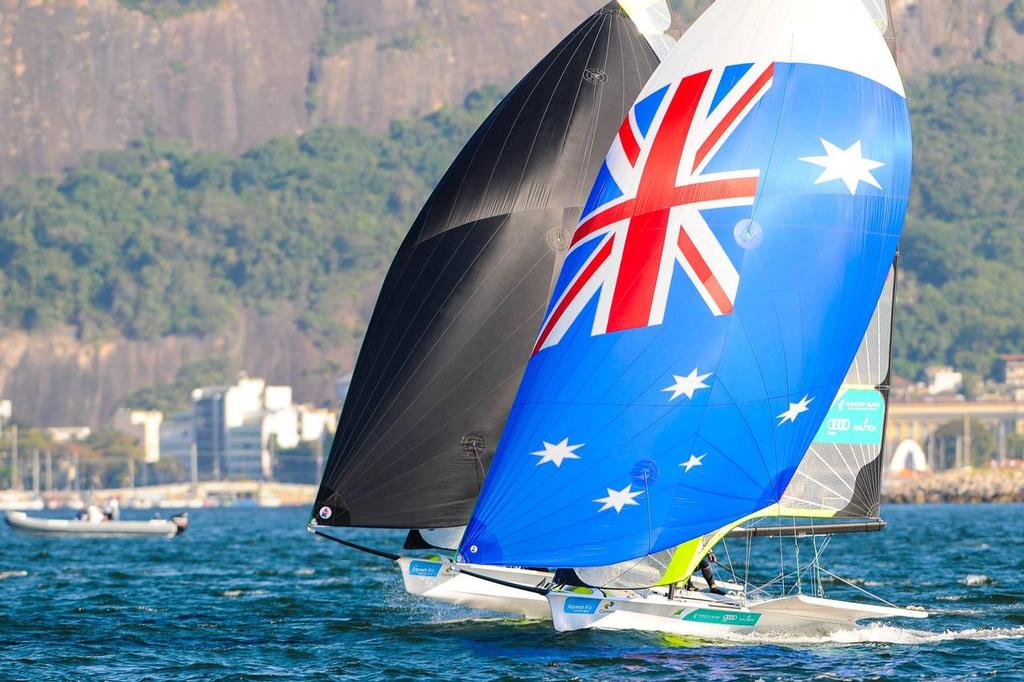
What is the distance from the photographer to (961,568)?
46.0 metres

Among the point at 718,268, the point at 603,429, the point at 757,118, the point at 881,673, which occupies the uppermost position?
the point at 757,118

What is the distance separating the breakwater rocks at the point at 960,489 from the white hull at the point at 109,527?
6825 cm

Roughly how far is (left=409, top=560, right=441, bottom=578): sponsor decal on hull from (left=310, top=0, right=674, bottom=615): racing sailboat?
23 millimetres

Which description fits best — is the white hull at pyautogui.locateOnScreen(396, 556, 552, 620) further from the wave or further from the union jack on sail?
the wave

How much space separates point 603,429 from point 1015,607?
1221 cm

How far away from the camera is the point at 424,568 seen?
3228cm

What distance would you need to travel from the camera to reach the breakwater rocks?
13225 cm

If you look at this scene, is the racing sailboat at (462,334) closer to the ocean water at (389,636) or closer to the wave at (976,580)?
the ocean water at (389,636)

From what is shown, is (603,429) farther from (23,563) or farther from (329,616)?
(23,563)

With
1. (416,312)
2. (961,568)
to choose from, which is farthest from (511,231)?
(961,568)

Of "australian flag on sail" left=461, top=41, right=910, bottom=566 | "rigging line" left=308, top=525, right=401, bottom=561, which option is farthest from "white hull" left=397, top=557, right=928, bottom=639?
"rigging line" left=308, top=525, right=401, bottom=561

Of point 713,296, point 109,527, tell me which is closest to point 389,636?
point 713,296

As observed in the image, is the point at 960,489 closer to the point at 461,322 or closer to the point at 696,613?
the point at 461,322

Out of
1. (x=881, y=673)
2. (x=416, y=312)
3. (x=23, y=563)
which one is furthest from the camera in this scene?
(x=23, y=563)
